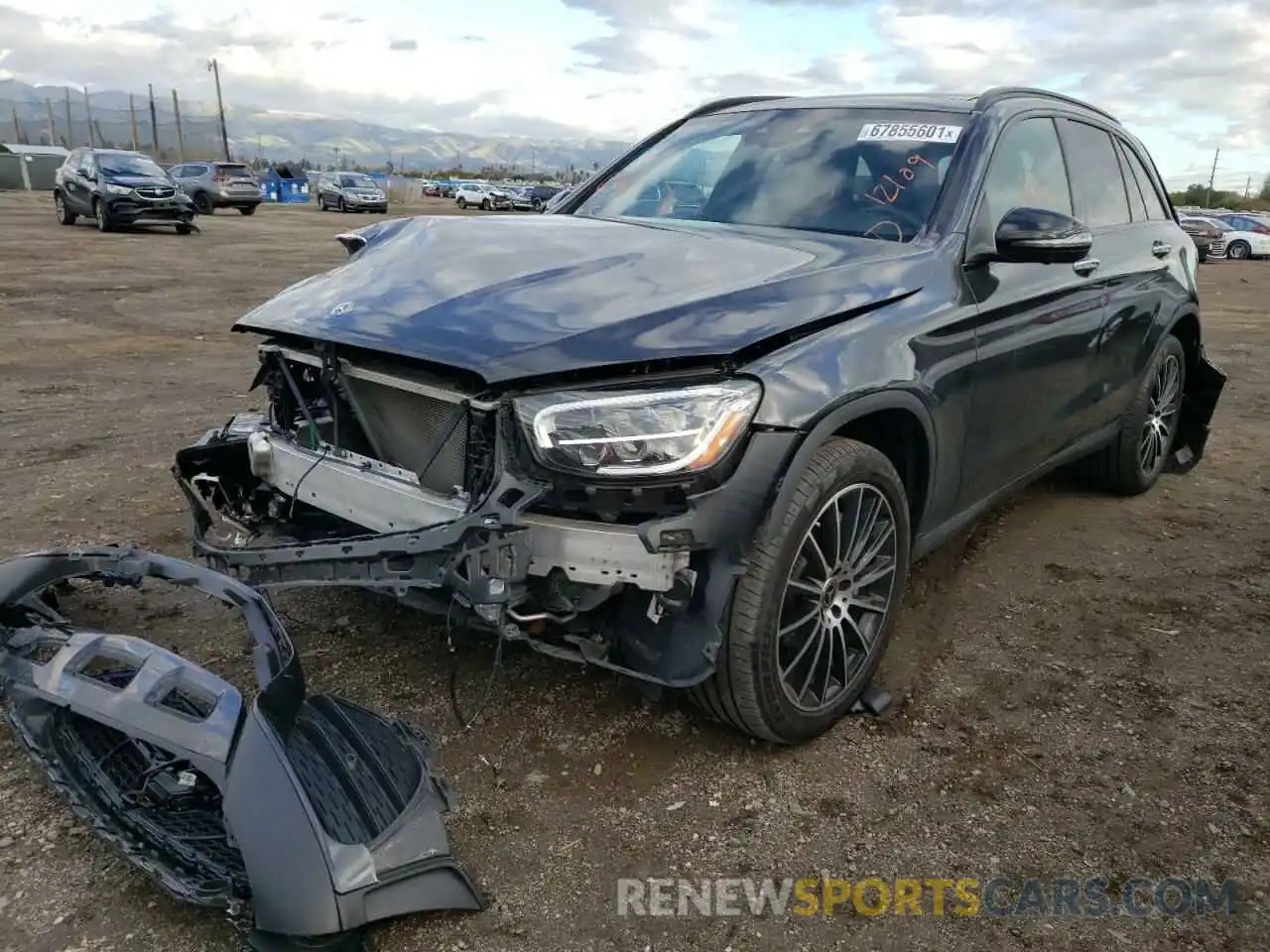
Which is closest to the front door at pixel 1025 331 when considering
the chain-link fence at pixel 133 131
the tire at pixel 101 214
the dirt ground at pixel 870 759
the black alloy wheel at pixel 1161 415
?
the dirt ground at pixel 870 759

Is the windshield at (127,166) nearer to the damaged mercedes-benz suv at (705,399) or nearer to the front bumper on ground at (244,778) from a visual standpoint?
the damaged mercedes-benz suv at (705,399)

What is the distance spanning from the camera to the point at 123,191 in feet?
68.0

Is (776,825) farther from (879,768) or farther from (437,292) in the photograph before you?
(437,292)

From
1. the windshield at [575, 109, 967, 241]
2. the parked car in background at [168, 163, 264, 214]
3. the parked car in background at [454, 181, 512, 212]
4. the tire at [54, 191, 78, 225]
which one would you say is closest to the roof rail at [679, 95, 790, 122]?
the windshield at [575, 109, 967, 241]

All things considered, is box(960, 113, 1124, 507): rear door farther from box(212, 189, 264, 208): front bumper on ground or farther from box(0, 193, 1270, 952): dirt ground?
box(212, 189, 264, 208): front bumper on ground

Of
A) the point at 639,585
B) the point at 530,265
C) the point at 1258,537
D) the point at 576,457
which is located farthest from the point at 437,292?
the point at 1258,537

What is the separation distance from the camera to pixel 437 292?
2812 millimetres

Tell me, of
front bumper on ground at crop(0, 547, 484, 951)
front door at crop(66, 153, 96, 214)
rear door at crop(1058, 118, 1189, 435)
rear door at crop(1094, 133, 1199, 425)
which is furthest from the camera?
front door at crop(66, 153, 96, 214)

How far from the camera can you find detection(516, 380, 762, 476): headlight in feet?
7.77

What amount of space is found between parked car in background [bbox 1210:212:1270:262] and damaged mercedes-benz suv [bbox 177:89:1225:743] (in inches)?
1351

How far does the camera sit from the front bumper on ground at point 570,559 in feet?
7.76

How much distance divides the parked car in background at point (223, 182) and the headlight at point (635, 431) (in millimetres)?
31962

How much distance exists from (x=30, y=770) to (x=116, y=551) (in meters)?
0.62

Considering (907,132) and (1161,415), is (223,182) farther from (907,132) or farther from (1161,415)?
(907,132)
